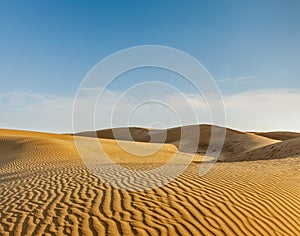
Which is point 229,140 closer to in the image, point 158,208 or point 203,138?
point 203,138

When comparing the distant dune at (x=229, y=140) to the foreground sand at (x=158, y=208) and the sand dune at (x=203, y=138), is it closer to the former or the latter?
the sand dune at (x=203, y=138)

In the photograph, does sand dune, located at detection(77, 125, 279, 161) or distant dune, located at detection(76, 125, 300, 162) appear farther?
sand dune, located at detection(77, 125, 279, 161)

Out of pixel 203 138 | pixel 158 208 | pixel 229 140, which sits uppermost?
pixel 203 138

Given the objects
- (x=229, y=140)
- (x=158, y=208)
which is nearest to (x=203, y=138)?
(x=229, y=140)

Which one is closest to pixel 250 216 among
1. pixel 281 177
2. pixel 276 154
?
pixel 281 177

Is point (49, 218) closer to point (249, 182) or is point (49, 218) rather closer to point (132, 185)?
point (132, 185)

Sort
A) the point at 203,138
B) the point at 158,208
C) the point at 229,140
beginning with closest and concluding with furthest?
the point at 158,208 < the point at 229,140 < the point at 203,138

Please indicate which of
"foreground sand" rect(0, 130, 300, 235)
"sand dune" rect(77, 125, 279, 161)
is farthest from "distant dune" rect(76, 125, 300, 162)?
"foreground sand" rect(0, 130, 300, 235)

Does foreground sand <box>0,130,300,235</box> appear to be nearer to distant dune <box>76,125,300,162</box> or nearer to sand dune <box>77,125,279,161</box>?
distant dune <box>76,125,300,162</box>

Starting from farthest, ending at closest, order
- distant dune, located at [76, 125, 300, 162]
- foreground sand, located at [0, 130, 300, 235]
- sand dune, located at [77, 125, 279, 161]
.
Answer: sand dune, located at [77, 125, 279, 161], distant dune, located at [76, 125, 300, 162], foreground sand, located at [0, 130, 300, 235]

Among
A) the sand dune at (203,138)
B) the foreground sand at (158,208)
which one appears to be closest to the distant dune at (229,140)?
the sand dune at (203,138)

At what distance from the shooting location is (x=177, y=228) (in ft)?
16.6

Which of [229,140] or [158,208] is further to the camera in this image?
[229,140]

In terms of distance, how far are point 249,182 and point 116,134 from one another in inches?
1983
